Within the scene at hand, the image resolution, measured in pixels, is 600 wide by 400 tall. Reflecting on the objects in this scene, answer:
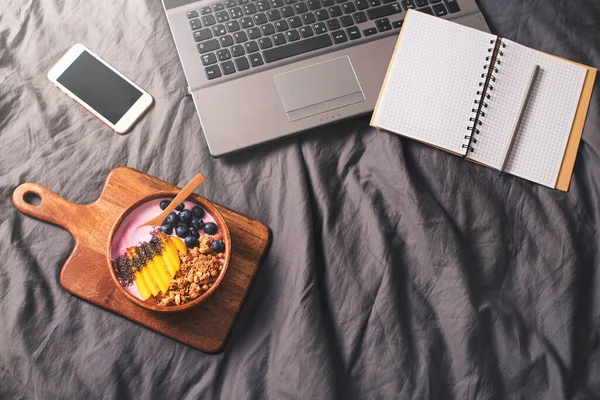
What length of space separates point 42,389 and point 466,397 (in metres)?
0.48

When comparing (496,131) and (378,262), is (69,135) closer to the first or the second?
(378,262)

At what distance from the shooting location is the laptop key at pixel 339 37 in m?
0.75

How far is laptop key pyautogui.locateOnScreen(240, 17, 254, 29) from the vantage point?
0.74m

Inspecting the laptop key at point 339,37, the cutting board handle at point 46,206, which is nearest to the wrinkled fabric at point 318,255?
the cutting board handle at point 46,206

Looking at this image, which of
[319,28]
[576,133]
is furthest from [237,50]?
[576,133]

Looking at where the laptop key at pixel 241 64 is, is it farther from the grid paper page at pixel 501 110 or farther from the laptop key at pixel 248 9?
the grid paper page at pixel 501 110

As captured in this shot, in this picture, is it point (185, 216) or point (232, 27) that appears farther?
point (232, 27)

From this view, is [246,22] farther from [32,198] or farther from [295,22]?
[32,198]

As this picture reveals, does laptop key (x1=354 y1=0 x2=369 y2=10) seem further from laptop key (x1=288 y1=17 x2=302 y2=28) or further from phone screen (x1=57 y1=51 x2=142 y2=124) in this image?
phone screen (x1=57 y1=51 x2=142 y2=124)

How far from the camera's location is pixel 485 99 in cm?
73

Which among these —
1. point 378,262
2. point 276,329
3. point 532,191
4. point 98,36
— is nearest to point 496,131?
point 532,191

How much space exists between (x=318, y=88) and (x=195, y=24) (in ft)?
0.62

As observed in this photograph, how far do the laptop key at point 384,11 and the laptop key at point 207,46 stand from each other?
22cm

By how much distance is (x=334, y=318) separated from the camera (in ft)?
2.14
